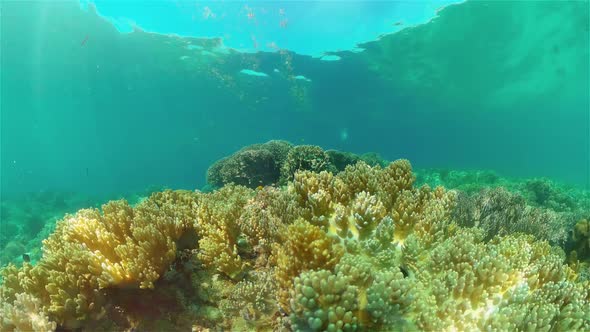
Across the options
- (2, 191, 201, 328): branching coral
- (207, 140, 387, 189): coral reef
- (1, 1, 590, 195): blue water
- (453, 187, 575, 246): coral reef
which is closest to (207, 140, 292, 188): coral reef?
(207, 140, 387, 189): coral reef

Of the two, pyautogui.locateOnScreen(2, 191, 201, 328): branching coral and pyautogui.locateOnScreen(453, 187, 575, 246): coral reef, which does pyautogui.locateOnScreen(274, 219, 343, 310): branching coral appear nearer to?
pyautogui.locateOnScreen(2, 191, 201, 328): branching coral

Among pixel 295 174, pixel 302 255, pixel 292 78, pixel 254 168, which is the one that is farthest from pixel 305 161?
pixel 292 78

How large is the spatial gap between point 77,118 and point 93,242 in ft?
332

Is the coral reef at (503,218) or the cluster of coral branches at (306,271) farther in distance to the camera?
the coral reef at (503,218)

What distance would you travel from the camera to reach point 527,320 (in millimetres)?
2359

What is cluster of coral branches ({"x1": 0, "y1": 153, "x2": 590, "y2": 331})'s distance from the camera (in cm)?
239

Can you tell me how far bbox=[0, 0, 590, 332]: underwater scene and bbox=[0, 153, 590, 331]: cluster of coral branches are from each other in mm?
23

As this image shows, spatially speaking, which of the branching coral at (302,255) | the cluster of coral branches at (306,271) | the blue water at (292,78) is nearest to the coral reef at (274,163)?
the cluster of coral branches at (306,271)

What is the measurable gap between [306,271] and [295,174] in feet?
5.64

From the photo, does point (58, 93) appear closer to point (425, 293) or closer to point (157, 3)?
point (157, 3)

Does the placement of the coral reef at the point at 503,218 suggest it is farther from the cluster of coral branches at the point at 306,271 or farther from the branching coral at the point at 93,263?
the branching coral at the point at 93,263

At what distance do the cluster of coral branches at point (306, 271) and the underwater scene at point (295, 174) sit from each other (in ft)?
0.08

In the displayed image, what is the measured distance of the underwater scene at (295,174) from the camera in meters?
2.74

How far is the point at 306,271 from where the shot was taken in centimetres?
260
